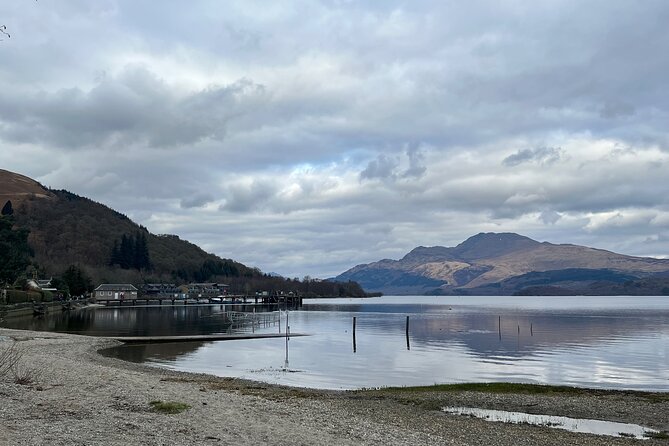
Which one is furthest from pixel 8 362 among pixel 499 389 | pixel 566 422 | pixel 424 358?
pixel 424 358

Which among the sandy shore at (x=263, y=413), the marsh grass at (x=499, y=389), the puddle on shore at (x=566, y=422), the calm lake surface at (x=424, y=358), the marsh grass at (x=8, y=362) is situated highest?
the marsh grass at (x=8, y=362)

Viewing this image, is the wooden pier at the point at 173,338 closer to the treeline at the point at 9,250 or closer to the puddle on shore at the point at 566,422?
the treeline at the point at 9,250

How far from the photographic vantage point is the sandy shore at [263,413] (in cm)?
1622

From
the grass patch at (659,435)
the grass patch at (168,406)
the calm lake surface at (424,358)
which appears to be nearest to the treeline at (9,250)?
the calm lake surface at (424,358)

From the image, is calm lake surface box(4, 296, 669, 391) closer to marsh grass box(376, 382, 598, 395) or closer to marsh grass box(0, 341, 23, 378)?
marsh grass box(376, 382, 598, 395)

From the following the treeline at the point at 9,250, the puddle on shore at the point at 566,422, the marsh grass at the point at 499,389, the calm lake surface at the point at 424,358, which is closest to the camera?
the puddle on shore at the point at 566,422

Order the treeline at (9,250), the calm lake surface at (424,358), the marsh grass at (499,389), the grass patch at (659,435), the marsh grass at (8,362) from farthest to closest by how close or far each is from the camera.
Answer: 1. the treeline at (9,250)
2. the calm lake surface at (424,358)
3. the marsh grass at (499,389)
4. the marsh grass at (8,362)
5. the grass patch at (659,435)

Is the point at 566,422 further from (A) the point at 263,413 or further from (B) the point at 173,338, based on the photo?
(B) the point at 173,338

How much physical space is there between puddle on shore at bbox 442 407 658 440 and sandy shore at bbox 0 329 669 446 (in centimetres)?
100

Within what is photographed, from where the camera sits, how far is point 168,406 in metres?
20.6

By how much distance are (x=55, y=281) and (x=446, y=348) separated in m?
142

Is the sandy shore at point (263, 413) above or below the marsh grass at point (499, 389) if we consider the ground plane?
above

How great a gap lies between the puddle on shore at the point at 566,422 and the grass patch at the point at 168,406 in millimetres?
12068

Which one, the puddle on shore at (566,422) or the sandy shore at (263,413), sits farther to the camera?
the puddle on shore at (566,422)
